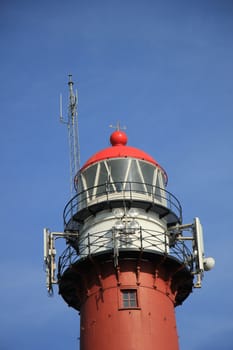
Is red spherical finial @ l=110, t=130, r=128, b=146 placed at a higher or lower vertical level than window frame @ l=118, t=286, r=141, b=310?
higher

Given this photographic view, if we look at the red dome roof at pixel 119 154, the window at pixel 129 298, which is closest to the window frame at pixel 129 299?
the window at pixel 129 298

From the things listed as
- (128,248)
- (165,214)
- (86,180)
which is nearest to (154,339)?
(128,248)

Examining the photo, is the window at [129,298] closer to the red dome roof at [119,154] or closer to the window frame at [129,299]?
the window frame at [129,299]

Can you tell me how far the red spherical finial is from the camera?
45.6 meters

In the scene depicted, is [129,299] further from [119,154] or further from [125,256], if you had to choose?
[119,154]

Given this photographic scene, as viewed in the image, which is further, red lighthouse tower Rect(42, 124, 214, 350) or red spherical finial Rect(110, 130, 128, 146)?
red spherical finial Rect(110, 130, 128, 146)

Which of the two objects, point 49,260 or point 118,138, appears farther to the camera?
point 118,138

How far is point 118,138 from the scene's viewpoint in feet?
150

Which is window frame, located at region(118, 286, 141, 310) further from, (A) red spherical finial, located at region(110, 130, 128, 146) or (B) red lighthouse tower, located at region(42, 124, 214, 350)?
(A) red spherical finial, located at region(110, 130, 128, 146)

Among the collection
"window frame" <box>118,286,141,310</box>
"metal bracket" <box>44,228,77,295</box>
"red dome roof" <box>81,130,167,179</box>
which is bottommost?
"window frame" <box>118,286,141,310</box>

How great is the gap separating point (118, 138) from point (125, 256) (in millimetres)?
8495

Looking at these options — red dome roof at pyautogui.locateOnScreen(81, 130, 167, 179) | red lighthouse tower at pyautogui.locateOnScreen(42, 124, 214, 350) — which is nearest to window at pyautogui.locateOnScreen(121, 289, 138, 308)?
red lighthouse tower at pyautogui.locateOnScreen(42, 124, 214, 350)

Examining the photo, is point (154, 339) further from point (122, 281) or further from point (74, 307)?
point (74, 307)

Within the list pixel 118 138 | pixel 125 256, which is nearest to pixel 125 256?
pixel 125 256
